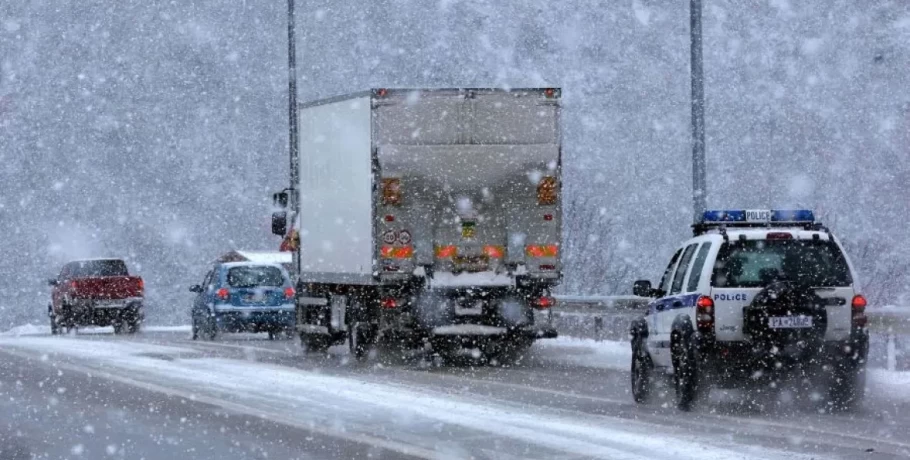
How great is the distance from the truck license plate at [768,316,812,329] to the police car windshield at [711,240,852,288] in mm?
343

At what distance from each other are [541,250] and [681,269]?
22.1ft

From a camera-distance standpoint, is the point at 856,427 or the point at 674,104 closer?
the point at 856,427

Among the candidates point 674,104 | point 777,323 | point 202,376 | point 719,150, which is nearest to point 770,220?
point 777,323

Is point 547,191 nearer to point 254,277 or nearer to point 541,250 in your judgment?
point 541,250

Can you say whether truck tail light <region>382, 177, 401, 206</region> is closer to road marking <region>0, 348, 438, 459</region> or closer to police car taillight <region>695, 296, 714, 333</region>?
road marking <region>0, 348, 438, 459</region>

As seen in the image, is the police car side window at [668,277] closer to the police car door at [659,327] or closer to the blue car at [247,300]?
the police car door at [659,327]

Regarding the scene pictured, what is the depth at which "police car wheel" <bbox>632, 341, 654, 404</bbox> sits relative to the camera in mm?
15820

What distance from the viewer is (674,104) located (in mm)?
185000

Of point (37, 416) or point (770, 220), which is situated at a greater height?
point (770, 220)

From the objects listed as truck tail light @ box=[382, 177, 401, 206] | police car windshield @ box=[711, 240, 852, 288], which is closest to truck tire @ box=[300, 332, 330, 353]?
truck tail light @ box=[382, 177, 401, 206]

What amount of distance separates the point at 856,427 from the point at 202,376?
9.30 m

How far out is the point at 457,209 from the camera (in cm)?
2203

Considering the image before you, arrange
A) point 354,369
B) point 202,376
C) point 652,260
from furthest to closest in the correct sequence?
1. point 652,260
2. point 354,369
3. point 202,376

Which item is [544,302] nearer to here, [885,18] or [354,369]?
[354,369]
